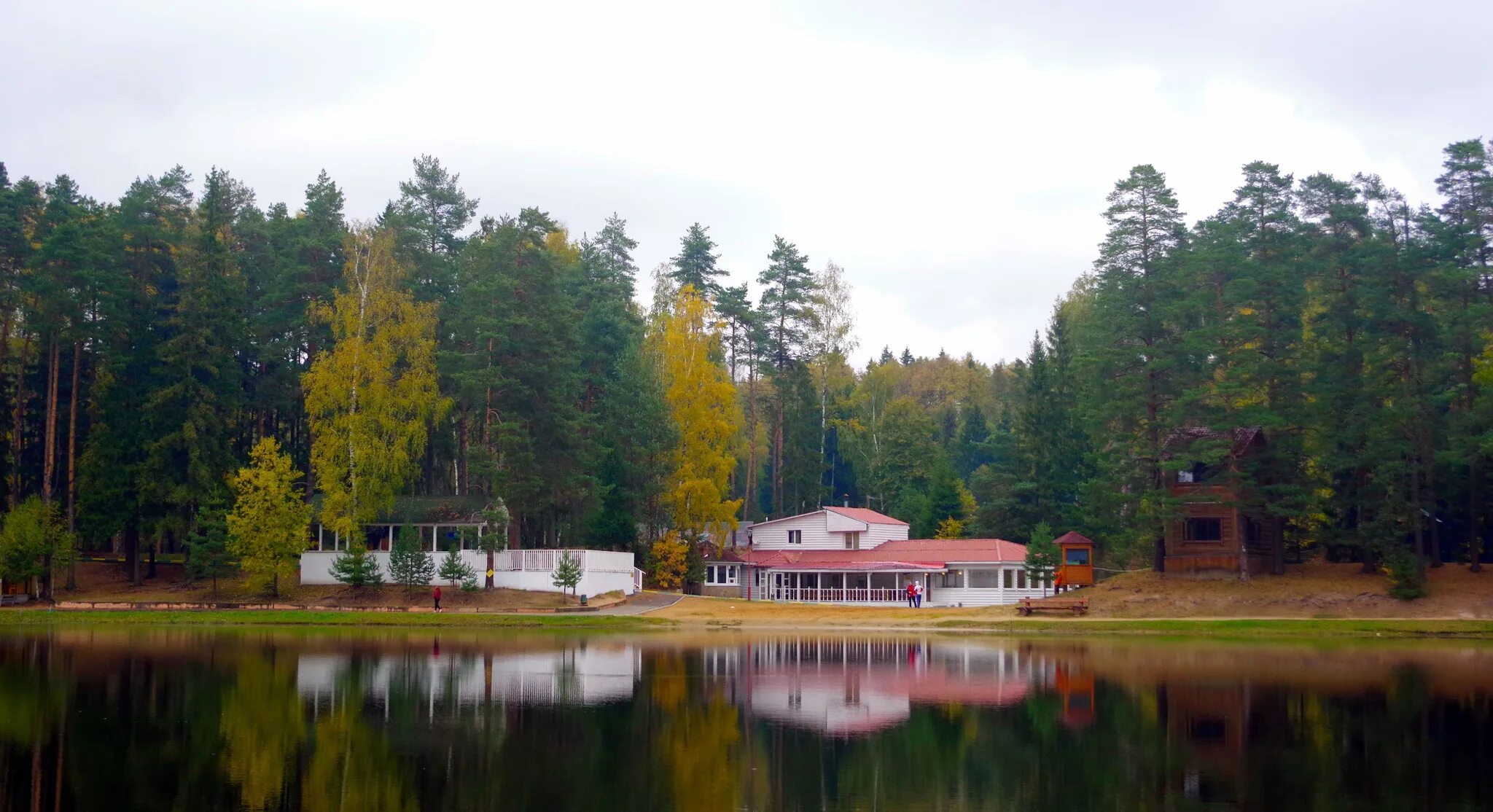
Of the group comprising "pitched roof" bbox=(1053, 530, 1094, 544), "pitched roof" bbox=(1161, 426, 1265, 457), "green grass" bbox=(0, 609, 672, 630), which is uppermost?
"pitched roof" bbox=(1161, 426, 1265, 457)

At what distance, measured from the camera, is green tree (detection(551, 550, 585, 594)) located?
54.7 meters

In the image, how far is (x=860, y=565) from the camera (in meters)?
67.4

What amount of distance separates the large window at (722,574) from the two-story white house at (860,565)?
0.04 meters

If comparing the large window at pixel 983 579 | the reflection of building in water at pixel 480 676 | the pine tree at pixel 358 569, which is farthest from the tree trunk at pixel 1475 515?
the pine tree at pixel 358 569

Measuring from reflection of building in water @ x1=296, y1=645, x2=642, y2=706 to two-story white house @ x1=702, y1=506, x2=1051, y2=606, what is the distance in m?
30.5

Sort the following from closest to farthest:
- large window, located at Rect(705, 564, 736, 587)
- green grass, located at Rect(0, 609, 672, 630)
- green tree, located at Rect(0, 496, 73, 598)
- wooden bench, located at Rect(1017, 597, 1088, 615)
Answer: green grass, located at Rect(0, 609, 672, 630)
green tree, located at Rect(0, 496, 73, 598)
wooden bench, located at Rect(1017, 597, 1088, 615)
large window, located at Rect(705, 564, 736, 587)

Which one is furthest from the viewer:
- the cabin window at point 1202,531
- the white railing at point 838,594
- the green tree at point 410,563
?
the white railing at point 838,594

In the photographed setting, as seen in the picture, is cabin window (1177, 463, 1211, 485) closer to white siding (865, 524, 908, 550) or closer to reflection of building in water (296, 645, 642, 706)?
white siding (865, 524, 908, 550)

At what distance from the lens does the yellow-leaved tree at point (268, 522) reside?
183ft

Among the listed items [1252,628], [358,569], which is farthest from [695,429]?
[1252,628]

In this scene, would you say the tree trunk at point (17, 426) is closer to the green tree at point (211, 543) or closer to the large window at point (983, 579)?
the green tree at point (211, 543)

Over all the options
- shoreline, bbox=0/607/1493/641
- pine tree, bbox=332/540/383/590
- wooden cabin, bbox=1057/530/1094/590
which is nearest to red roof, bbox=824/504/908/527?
wooden cabin, bbox=1057/530/1094/590

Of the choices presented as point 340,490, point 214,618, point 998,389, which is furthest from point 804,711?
point 998,389

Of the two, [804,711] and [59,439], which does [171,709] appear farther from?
[59,439]
